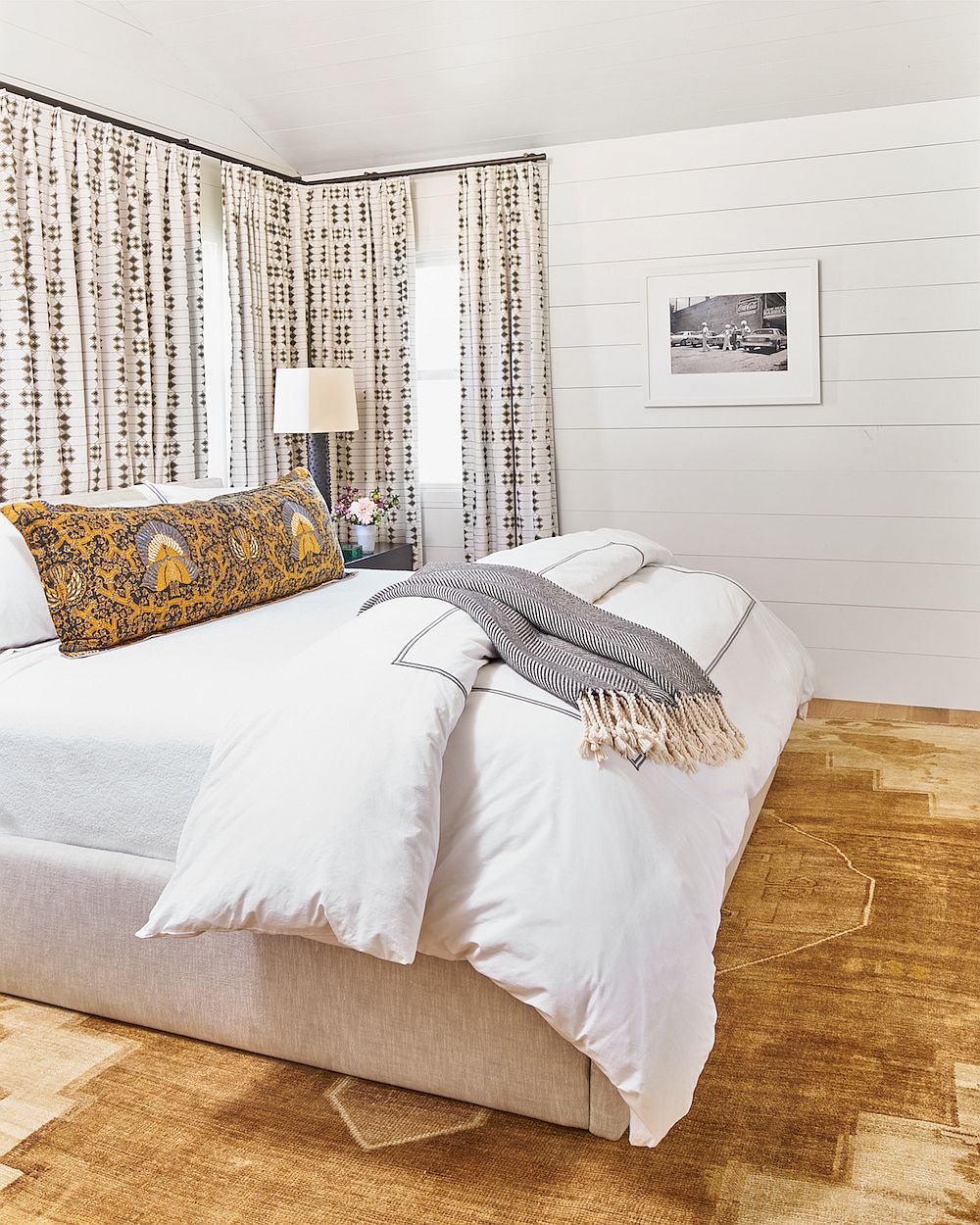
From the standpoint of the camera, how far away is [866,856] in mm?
2990

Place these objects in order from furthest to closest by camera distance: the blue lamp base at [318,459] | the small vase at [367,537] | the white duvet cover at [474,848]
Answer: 1. the blue lamp base at [318,459]
2. the small vase at [367,537]
3. the white duvet cover at [474,848]

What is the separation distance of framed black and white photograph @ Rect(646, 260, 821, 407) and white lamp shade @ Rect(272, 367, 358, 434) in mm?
1332

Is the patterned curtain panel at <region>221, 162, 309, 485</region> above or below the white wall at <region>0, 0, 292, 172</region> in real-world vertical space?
below

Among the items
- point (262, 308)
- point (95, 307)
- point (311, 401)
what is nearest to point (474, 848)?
point (95, 307)

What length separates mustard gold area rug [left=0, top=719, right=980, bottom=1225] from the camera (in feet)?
5.52

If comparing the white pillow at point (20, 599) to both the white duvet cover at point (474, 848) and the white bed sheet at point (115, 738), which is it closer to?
the white bed sheet at point (115, 738)

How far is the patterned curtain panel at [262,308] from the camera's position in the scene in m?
4.52

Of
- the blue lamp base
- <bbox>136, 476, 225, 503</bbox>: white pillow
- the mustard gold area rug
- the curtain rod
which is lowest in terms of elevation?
the mustard gold area rug

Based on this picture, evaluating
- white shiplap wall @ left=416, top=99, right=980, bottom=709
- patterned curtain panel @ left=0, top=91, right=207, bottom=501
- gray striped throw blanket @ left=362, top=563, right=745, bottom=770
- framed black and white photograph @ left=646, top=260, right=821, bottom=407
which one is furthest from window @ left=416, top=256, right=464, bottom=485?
gray striped throw blanket @ left=362, top=563, right=745, bottom=770

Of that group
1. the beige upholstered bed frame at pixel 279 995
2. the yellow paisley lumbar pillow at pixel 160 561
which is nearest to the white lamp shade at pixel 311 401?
the yellow paisley lumbar pillow at pixel 160 561

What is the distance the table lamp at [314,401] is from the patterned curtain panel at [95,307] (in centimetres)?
36

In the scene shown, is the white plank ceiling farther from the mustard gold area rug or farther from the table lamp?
Answer: the mustard gold area rug

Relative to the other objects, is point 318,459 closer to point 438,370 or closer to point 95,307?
point 438,370

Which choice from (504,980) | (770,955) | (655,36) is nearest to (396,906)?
(504,980)
